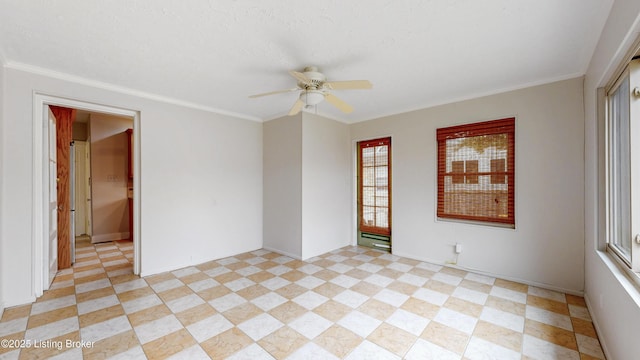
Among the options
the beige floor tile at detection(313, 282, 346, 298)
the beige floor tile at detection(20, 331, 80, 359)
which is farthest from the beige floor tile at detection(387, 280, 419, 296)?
the beige floor tile at detection(20, 331, 80, 359)

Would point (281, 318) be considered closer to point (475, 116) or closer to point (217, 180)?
point (217, 180)

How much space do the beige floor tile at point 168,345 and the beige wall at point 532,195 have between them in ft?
11.3

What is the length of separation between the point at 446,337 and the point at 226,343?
72.3 inches

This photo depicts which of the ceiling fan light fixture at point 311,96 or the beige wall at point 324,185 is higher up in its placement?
the ceiling fan light fixture at point 311,96

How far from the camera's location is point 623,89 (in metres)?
1.98

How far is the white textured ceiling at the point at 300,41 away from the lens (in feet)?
5.98

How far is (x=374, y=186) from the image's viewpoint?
4.93 metres

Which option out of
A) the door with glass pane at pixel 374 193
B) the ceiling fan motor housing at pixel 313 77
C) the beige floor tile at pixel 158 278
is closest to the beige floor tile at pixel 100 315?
the beige floor tile at pixel 158 278

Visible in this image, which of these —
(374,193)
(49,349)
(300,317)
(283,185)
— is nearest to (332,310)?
(300,317)

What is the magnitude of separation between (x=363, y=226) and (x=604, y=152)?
3.46 metres

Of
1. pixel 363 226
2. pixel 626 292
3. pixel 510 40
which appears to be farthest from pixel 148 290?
pixel 510 40

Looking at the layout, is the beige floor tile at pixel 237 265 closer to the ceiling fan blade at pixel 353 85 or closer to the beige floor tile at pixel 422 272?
the beige floor tile at pixel 422 272

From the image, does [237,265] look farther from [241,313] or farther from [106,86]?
[106,86]

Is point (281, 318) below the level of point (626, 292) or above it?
below
